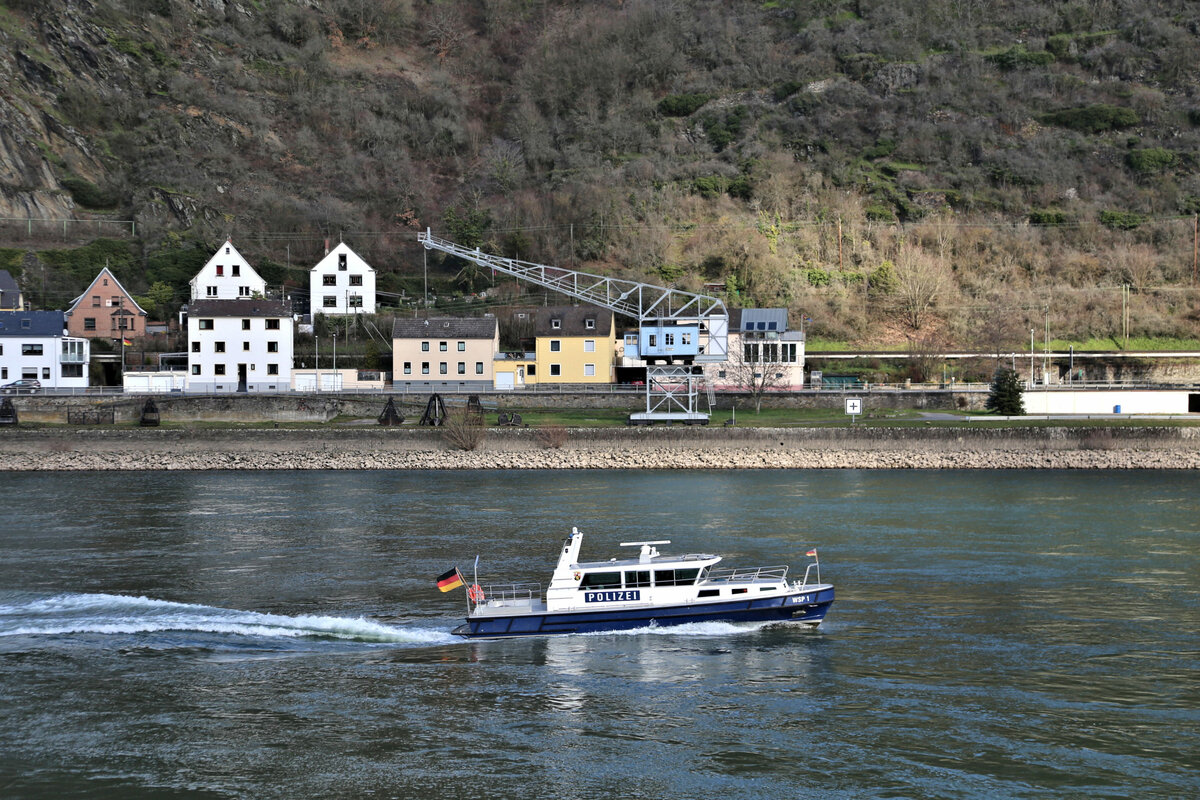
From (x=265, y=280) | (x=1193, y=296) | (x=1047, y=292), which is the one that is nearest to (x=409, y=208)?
(x=265, y=280)

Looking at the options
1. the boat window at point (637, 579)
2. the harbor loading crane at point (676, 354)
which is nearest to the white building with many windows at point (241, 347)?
the harbor loading crane at point (676, 354)

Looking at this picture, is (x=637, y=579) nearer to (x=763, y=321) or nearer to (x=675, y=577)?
(x=675, y=577)

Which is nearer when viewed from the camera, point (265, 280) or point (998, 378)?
point (998, 378)

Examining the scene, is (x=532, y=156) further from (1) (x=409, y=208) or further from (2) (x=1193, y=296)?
(2) (x=1193, y=296)

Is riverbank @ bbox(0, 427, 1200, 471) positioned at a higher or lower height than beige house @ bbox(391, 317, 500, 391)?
lower

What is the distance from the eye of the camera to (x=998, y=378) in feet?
265

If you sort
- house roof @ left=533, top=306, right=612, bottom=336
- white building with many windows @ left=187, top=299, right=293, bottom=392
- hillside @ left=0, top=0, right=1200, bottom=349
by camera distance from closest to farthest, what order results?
white building with many windows @ left=187, top=299, right=293, bottom=392
house roof @ left=533, top=306, right=612, bottom=336
hillside @ left=0, top=0, right=1200, bottom=349

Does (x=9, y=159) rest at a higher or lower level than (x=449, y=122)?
lower

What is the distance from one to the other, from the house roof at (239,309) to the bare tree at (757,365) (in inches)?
1492

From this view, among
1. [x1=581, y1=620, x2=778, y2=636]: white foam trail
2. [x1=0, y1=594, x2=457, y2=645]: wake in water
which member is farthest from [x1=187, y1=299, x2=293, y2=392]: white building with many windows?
[x1=581, y1=620, x2=778, y2=636]: white foam trail

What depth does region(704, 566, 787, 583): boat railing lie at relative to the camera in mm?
34000

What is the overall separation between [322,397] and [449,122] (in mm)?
91431

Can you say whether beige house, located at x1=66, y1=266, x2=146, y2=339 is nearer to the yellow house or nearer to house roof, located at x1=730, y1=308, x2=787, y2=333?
the yellow house

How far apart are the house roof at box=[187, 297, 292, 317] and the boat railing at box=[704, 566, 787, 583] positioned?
64.9m
